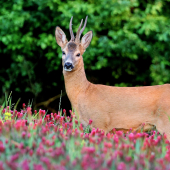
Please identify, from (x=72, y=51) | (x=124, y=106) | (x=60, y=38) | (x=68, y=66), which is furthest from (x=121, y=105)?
(x=60, y=38)

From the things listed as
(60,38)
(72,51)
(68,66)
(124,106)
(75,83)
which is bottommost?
(124,106)

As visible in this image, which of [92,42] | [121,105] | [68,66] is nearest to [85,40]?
[68,66]

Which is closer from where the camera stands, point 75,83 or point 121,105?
point 121,105

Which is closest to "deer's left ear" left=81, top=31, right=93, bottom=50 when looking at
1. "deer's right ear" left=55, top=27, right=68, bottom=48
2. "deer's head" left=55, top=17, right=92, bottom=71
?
"deer's head" left=55, top=17, right=92, bottom=71

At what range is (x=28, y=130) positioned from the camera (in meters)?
3.49

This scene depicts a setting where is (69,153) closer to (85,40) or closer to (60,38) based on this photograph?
(85,40)

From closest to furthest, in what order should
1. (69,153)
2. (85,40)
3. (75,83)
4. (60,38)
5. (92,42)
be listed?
(69,153)
(75,83)
(85,40)
(60,38)
(92,42)

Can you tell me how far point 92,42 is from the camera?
8.39 meters

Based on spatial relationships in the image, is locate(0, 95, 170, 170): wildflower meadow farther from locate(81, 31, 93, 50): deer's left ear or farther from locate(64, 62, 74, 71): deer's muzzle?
locate(81, 31, 93, 50): deer's left ear

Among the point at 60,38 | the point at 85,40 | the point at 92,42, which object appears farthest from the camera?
the point at 92,42

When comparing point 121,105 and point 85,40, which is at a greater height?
point 85,40

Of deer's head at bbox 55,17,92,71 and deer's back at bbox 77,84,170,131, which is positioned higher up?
deer's head at bbox 55,17,92,71

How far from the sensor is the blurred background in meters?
8.11

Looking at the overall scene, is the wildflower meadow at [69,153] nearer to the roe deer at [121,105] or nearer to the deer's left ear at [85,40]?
the roe deer at [121,105]
